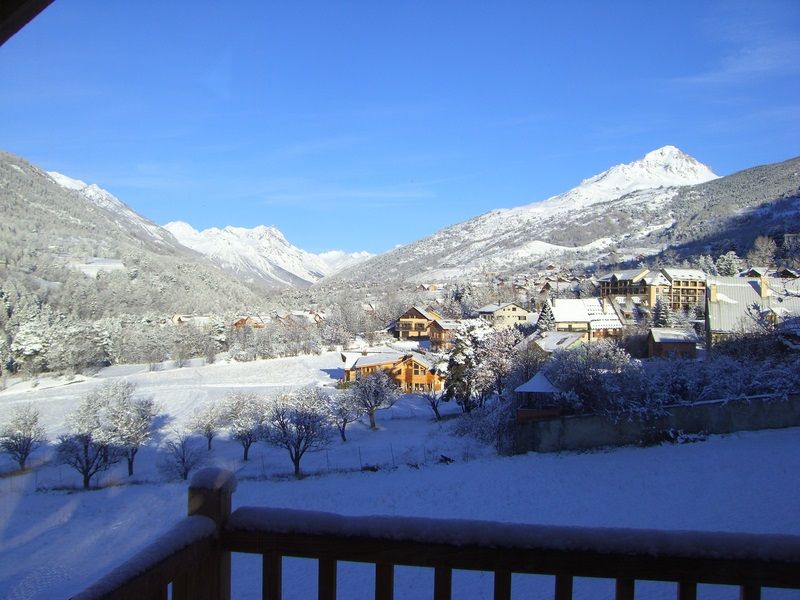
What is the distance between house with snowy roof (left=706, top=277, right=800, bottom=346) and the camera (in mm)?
25391

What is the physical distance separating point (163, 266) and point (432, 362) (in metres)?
66.6

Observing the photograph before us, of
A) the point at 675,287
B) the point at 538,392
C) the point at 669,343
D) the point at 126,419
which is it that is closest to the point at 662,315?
the point at 669,343

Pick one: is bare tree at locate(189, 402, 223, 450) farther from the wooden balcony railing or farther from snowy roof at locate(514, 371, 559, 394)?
the wooden balcony railing

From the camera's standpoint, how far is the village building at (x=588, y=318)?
3834 centimetres

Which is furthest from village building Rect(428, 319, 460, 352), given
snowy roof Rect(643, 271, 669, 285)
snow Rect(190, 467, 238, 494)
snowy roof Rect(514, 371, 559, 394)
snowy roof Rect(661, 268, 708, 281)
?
snow Rect(190, 467, 238, 494)

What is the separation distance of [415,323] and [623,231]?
10131 centimetres

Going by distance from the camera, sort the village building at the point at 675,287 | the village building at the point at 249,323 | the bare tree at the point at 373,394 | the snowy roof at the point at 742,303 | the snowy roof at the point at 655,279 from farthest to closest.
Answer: the village building at the point at 249,323
the snowy roof at the point at 655,279
the village building at the point at 675,287
the bare tree at the point at 373,394
the snowy roof at the point at 742,303

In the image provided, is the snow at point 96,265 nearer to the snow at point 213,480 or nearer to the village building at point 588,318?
the village building at point 588,318

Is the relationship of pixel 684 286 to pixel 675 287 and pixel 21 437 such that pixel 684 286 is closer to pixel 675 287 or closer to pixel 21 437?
pixel 675 287

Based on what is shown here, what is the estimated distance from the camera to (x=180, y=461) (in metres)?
22.4

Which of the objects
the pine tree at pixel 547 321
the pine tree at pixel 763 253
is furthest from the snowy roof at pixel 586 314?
the pine tree at pixel 763 253

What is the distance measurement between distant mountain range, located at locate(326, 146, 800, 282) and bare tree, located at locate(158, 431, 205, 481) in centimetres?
7498

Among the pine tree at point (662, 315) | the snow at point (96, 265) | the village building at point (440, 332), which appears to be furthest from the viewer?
the snow at point (96, 265)

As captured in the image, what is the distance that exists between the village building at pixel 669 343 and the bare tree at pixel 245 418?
69.9 ft
